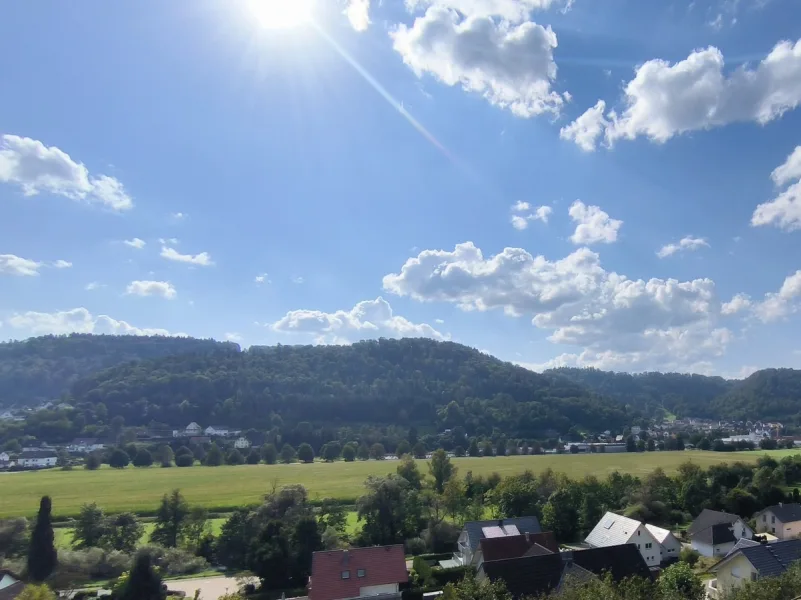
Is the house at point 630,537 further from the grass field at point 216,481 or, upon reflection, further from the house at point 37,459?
the house at point 37,459

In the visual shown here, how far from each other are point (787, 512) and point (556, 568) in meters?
34.6

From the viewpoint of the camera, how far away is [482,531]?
40500 mm

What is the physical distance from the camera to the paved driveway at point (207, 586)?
34.1 meters

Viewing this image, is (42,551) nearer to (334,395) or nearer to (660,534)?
(660,534)

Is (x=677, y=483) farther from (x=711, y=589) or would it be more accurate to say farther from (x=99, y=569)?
(x=99, y=569)

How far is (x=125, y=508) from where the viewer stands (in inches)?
2158

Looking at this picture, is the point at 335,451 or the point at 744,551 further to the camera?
the point at 335,451

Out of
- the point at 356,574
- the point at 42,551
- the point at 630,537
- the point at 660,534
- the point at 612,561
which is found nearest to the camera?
the point at 612,561

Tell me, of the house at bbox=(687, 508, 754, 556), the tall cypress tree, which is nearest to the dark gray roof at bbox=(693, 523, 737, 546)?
the house at bbox=(687, 508, 754, 556)

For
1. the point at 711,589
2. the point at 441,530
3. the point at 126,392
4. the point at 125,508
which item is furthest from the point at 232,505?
the point at 126,392

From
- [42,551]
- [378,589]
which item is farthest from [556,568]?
[42,551]

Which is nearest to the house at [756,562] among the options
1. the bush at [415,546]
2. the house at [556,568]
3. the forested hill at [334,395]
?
the house at [556,568]

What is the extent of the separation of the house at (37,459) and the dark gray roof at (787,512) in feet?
381

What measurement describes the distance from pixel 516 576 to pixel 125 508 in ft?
145
